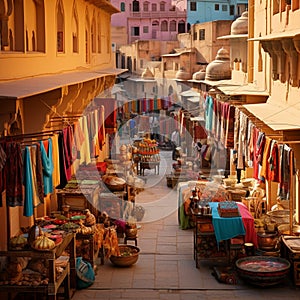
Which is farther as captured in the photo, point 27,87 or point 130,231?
point 130,231

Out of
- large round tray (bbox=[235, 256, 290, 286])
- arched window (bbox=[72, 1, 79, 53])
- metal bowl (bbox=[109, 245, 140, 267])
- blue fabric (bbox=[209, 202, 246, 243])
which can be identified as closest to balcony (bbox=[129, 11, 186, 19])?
arched window (bbox=[72, 1, 79, 53])

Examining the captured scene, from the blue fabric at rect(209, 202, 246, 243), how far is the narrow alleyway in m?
0.70

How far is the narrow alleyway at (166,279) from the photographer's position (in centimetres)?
1098

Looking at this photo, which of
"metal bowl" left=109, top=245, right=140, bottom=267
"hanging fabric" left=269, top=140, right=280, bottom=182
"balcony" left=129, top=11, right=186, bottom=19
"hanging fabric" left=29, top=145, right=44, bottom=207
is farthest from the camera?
"balcony" left=129, top=11, right=186, bottom=19

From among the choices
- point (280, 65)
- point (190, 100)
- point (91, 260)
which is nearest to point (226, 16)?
point (190, 100)

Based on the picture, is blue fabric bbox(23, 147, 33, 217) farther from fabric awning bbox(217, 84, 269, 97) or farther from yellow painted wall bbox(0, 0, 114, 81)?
fabric awning bbox(217, 84, 269, 97)

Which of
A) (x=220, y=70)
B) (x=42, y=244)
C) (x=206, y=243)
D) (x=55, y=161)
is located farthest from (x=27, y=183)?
(x=220, y=70)

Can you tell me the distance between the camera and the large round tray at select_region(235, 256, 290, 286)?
36.2 ft

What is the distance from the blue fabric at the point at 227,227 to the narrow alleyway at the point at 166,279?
2.30 feet

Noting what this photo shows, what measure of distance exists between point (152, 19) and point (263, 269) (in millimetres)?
40225

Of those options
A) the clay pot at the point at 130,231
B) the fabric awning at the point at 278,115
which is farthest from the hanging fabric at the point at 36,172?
the clay pot at the point at 130,231

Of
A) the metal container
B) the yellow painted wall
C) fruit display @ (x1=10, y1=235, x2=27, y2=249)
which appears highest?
the yellow painted wall

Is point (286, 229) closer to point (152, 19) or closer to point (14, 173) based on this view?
point (14, 173)

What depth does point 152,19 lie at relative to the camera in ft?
163
